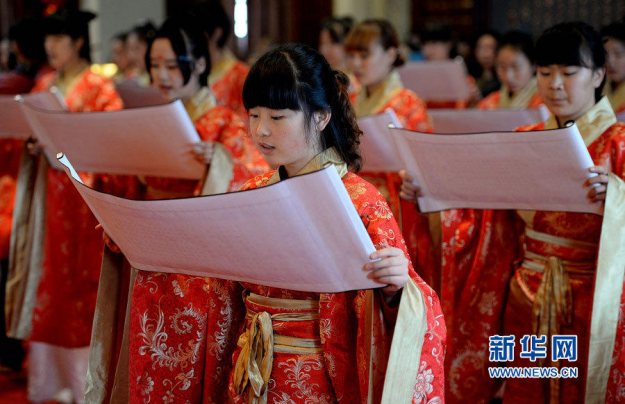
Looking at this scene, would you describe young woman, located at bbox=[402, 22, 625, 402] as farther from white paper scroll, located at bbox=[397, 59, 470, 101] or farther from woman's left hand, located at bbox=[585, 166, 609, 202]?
white paper scroll, located at bbox=[397, 59, 470, 101]

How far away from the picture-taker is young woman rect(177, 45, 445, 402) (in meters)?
1.77

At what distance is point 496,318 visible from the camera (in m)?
2.87

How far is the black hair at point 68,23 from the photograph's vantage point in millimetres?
4207

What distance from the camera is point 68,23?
4211 mm

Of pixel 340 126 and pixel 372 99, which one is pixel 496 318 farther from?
pixel 372 99

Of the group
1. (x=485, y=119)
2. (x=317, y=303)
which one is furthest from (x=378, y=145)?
(x=317, y=303)

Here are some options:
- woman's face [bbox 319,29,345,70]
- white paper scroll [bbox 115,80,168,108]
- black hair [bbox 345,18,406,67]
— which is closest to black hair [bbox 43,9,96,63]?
white paper scroll [bbox 115,80,168,108]

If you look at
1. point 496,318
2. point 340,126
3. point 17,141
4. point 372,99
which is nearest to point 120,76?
point 17,141

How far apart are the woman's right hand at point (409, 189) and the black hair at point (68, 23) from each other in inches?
89.4

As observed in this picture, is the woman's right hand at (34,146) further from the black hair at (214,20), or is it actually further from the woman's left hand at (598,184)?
the woman's left hand at (598,184)

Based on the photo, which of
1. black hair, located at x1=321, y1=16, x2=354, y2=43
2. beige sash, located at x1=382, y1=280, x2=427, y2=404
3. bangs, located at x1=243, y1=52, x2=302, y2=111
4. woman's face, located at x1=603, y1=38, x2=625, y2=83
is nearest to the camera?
beige sash, located at x1=382, y1=280, x2=427, y2=404

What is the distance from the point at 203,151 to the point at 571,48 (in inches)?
48.4

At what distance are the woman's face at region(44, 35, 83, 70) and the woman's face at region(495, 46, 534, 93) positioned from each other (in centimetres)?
229

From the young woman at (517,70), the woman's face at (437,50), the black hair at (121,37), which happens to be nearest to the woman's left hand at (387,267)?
the young woman at (517,70)
